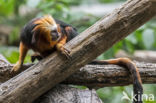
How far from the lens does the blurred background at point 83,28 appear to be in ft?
11.4

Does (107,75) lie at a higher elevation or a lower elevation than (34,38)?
lower

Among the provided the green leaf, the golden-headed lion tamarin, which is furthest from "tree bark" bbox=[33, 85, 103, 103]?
the green leaf

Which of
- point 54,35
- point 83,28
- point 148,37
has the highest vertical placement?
point 54,35

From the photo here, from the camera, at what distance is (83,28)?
374 cm

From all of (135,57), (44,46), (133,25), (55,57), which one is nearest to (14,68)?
(44,46)

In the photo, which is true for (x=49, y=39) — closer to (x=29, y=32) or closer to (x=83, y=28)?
(x=29, y=32)

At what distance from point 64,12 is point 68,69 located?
5.46 feet

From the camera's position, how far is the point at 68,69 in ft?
7.75

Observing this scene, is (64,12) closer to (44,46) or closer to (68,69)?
(44,46)

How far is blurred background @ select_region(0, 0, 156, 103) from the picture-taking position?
3.48m

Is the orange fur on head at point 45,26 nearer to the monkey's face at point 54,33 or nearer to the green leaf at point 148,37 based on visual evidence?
the monkey's face at point 54,33

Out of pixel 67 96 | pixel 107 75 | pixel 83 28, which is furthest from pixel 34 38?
pixel 83 28

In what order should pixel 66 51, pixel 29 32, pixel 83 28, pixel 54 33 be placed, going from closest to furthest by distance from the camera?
pixel 66 51, pixel 54 33, pixel 29 32, pixel 83 28

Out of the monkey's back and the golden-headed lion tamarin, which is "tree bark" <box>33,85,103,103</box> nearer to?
the golden-headed lion tamarin
